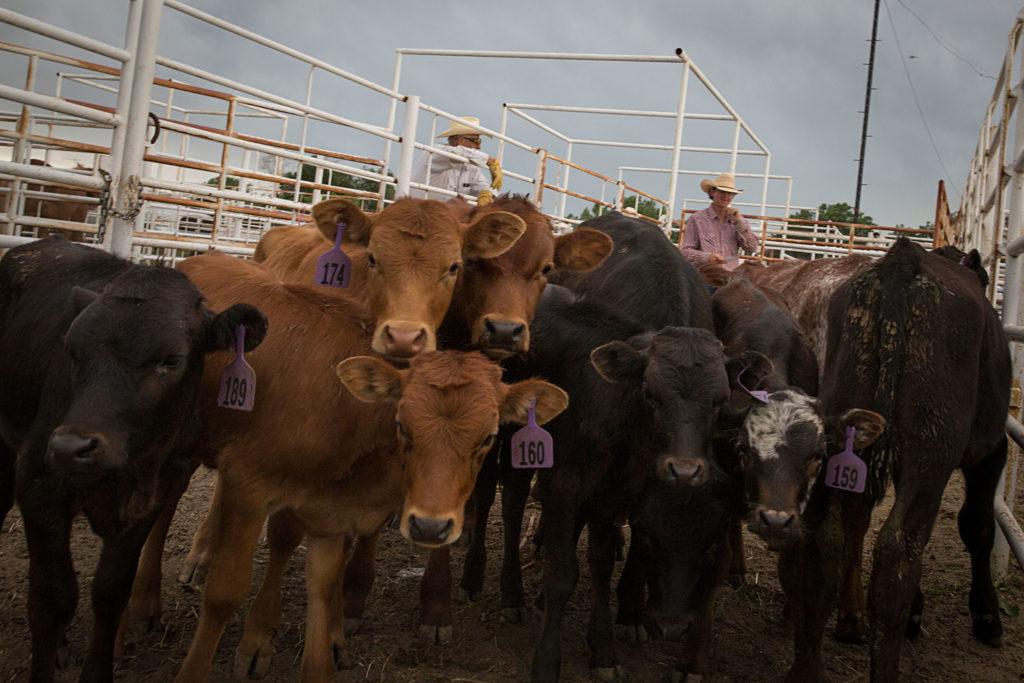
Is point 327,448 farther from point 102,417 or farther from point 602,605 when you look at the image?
point 602,605

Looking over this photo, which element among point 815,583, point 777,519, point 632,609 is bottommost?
point 632,609

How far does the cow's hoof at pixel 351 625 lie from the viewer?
406 cm

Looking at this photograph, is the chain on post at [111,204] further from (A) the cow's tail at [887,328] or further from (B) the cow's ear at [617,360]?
(A) the cow's tail at [887,328]

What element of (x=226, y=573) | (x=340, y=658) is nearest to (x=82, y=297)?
(x=226, y=573)

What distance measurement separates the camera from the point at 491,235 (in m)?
4.20

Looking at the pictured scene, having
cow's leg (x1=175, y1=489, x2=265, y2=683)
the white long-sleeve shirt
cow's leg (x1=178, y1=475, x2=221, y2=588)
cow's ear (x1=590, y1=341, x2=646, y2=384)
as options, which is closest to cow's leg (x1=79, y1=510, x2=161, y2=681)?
cow's leg (x1=175, y1=489, x2=265, y2=683)

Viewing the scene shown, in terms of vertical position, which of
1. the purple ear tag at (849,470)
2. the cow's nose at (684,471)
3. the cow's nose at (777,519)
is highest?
the purple ear tag at (849,470)

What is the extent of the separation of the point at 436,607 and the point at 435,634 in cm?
12

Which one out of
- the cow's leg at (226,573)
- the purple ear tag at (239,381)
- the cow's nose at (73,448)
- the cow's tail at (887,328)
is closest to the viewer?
the cow's nose at (73,448)

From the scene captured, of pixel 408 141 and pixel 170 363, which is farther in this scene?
pixel 408 141

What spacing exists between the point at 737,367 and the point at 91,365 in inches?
104

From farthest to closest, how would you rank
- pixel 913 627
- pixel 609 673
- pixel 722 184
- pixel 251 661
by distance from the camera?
1. pixel 722 184
2. pixel 913 627
3. pixel 609 673
4. pixel 251 661

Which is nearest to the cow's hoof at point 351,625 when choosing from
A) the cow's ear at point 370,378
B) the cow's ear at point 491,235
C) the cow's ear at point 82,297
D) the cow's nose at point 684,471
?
the cow's ear at point 370,378

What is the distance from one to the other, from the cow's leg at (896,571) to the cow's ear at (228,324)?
8.29ft
